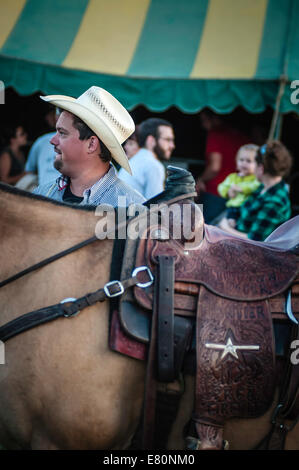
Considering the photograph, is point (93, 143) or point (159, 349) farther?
point (93, 143)

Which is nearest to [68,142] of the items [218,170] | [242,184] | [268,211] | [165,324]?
[165,324]

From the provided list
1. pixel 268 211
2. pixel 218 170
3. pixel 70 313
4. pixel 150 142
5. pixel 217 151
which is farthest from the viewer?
pixel 217 151

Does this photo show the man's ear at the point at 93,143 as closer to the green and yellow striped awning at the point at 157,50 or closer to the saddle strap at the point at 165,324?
the saddle strap at the point at 165,324

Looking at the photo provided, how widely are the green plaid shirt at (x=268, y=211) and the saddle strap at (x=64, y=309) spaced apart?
2492 mm

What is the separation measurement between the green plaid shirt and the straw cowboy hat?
1.96 metres

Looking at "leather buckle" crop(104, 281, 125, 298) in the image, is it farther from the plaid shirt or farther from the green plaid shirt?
the green plaid shirt

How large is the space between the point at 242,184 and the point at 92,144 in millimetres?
2909

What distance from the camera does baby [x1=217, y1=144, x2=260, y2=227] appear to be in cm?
466

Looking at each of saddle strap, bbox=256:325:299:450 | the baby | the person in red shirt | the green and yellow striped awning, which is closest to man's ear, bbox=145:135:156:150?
the green and yellow striped awning

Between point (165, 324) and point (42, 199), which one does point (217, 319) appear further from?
point (42, 199)

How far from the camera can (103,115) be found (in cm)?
211

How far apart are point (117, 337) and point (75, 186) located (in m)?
0.93

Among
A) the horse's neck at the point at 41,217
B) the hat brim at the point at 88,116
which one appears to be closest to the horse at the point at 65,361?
the horse's neck at the point at 41,217
